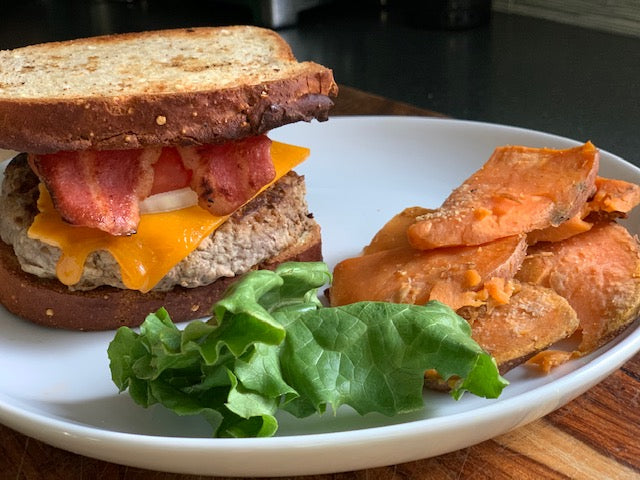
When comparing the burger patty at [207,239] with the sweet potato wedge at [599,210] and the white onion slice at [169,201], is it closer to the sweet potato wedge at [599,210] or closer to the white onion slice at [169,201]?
the white onion slice at [169,201]

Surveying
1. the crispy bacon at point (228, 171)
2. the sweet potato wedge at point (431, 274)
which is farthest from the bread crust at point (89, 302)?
the sweet potato wedge at point (431, 274)

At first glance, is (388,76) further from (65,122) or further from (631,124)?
(65,122)

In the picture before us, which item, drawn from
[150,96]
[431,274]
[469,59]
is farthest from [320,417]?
[469,59]

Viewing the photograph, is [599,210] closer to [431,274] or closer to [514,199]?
[514,199]

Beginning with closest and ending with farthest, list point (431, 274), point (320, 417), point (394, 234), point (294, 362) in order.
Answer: point (294, 362)
point (320, 417)
point (431, 274)
point (394, 234)

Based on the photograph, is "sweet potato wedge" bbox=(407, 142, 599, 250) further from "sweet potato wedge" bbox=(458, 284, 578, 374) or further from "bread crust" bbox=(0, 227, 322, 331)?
"bread crust" bbox=(0, 227, 322, 331)

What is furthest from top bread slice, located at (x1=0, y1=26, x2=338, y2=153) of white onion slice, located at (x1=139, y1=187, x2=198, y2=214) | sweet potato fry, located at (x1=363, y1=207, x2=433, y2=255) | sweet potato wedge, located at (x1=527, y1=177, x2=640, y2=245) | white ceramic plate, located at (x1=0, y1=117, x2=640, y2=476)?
sweet potato wedge, located at (x1=527, y1=177, x2=640, y2=245)

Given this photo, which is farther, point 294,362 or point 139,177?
point 139,177
